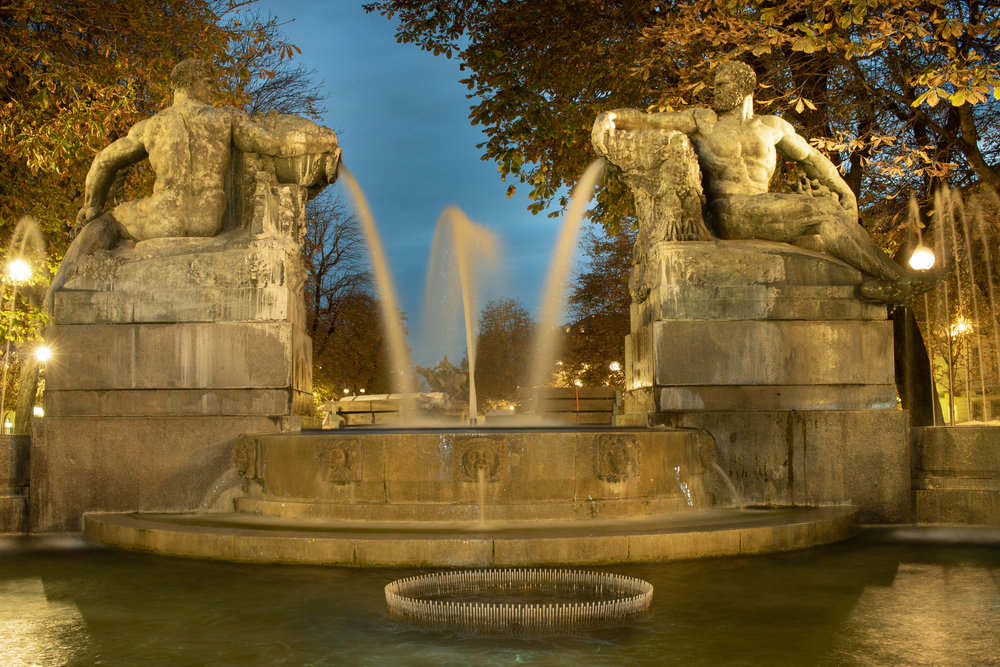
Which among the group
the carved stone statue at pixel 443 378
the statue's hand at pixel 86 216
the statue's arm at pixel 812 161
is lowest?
Answer: the carved stone statue at pixel 443 378

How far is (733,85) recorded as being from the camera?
9547mm

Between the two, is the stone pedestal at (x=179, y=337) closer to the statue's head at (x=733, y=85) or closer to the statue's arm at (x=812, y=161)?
the statue's head at (x=733, y=85)

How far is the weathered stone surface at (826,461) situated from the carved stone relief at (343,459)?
3397 mm

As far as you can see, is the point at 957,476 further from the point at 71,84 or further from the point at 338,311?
the point at 338,311

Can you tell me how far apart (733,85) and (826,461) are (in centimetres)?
403

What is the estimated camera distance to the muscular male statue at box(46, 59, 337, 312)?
359 inches

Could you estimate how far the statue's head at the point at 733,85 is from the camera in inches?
376

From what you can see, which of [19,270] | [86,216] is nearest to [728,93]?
[86,216]

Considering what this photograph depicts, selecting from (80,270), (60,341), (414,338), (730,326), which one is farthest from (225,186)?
(414,338)

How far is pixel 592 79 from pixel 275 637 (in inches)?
480

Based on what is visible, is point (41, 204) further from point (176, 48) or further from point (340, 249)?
point (340, 249)

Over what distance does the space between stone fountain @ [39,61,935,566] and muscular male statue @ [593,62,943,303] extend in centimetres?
2

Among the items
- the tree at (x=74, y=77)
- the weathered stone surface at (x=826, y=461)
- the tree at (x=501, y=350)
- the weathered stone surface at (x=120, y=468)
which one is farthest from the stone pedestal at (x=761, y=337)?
the tree at (x=501, y=350)

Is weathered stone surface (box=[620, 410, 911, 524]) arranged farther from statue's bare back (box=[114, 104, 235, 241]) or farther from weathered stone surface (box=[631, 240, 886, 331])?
statue's bare back (box=[114, 104, 235, 241])
